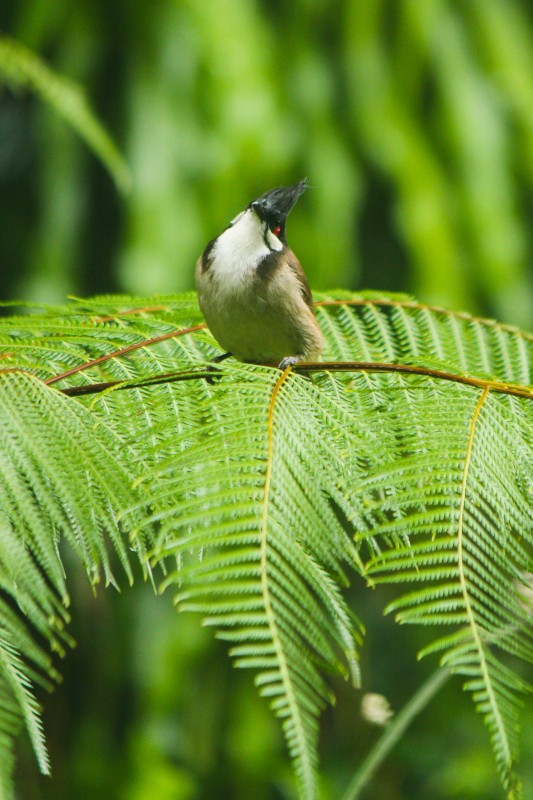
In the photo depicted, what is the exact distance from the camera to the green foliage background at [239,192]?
2768 millimetres

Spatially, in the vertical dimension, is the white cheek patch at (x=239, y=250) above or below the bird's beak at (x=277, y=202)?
below

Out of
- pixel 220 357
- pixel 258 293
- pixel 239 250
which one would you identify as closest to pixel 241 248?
pixel 239 250

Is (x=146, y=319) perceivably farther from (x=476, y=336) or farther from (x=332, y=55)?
(x=332, y=55)

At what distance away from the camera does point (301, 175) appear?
2.90 m

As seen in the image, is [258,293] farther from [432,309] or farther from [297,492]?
[297,492]

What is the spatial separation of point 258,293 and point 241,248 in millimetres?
119

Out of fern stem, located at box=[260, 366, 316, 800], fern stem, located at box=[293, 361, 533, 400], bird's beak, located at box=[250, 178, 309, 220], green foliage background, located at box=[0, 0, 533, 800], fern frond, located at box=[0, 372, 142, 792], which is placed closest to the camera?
fern stem, located at box=[260, 366, 316, 800]

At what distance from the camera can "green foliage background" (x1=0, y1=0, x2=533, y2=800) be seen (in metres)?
2.77

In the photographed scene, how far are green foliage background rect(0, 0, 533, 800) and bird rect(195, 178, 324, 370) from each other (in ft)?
2.56

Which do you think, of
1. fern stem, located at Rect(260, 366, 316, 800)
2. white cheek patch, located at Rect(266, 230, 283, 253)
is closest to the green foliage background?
white cheek patch, located at Rect(266, 230, 283, 253)

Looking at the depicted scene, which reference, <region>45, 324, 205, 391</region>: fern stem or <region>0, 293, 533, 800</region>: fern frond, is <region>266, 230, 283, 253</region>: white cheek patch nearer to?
<region>45, 324, 205, 391</region>: fern stem

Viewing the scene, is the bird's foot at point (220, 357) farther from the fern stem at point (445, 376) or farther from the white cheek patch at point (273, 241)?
the fern stem at point (445, 376)

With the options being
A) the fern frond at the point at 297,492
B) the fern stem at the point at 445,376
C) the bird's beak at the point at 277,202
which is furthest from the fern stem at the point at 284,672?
the bird's beak at the point at 277,202

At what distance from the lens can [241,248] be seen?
1.86 metres
